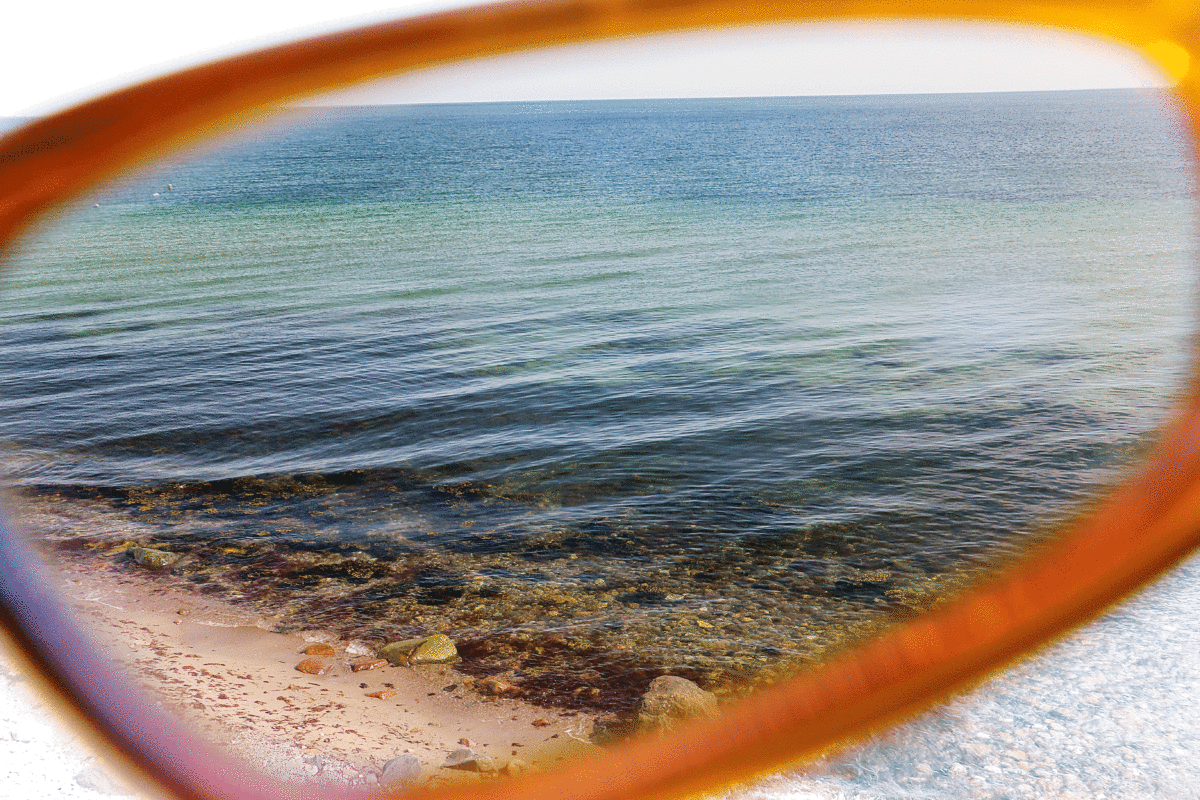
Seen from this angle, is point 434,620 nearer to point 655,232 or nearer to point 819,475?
point 819,475

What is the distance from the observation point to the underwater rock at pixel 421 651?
2.58 m

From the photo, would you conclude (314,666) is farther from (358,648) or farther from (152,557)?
(152,557)

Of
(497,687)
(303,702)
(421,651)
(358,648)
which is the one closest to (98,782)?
(303,702)

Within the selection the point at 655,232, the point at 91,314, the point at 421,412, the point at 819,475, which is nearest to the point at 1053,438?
the point at 819,475

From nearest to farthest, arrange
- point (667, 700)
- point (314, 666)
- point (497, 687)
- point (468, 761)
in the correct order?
1. point (468, 761)
2. point (667, 700)
3. point (497, 687)
4. point (314, 666)

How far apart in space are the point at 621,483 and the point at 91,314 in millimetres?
7726

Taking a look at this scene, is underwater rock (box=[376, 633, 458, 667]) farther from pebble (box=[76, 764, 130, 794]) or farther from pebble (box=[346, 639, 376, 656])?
Answer: pebble (box=[76, 764, 130, 794])

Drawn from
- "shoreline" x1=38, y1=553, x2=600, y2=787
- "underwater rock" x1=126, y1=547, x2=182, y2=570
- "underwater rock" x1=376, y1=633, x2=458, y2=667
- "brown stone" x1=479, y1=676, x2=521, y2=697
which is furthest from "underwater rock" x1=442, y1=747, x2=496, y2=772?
"underwater rock" x1=126, y1=547, x2=182, y2=570

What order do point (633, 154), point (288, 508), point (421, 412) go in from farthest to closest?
point (633, 154) → point (421, 412) → point (288, 508)

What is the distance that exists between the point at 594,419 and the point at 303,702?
117 inches

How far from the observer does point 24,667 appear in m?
1.21

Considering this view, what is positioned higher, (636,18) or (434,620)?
(636,18)

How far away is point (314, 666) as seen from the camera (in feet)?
8.47

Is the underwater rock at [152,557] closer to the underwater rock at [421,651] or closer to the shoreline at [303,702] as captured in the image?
the shoreline at [303,702]
